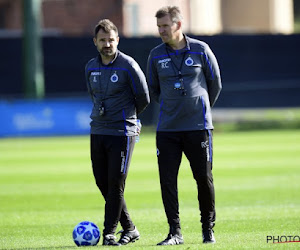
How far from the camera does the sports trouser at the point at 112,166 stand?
805 centimetres

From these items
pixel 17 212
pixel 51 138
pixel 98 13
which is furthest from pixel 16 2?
pixel 17 212

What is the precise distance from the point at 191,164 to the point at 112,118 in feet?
3.11

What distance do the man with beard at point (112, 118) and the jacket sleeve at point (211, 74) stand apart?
691 mm

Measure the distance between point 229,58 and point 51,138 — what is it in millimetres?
8727

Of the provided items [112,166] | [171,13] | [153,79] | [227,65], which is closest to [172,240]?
[112,166]

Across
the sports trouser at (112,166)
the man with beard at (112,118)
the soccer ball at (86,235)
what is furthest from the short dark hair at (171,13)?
the soccer ball at (86,235)

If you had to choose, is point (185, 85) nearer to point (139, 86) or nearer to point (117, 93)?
point (139, 86)

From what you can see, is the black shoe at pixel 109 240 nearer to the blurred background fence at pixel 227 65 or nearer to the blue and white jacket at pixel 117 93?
the blue and white jacket at pixel 117 93

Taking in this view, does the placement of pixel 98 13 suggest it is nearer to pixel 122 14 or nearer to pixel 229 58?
pixel 122 14

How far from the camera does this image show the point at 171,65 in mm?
7875

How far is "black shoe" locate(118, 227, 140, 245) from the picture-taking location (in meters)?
8.12

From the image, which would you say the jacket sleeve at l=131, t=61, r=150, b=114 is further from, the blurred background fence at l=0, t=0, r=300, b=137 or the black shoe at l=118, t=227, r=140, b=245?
the blurred background fence at l=0, t=0, r=300, b=137

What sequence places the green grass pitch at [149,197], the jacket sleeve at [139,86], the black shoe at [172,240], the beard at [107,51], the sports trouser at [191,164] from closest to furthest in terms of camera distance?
the black shoe at [172,240]
the sports trouser at [191,164]
the beard at [107,51]
the jacket sleeve at [139,86]
the green grass pitch at [149,197]

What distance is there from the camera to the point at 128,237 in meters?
8.21
